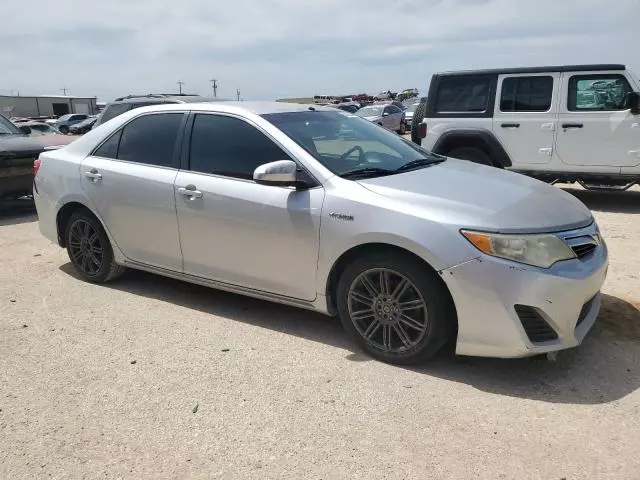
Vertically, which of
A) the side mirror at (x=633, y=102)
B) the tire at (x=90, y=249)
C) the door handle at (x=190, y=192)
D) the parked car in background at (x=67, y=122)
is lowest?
the parked car in background at (x=67, y=122)

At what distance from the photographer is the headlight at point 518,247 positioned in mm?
3135

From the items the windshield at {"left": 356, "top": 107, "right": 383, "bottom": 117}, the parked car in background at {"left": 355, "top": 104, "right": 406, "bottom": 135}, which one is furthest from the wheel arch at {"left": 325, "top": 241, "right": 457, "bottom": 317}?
the windshield at {"left": 356, "top": 107, "right": 383, "bottom": 117}

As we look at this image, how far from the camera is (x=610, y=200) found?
921 centimetres

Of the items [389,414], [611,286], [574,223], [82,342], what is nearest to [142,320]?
[82,342]

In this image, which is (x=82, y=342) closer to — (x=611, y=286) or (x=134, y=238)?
(x=134, y=238)

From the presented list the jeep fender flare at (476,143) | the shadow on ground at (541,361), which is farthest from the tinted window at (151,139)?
the jeep fender flare at (476,143)

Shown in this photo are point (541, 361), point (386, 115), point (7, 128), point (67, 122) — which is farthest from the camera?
point (67, 122)

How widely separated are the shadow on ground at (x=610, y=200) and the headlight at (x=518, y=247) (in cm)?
587

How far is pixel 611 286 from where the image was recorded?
4809 mm

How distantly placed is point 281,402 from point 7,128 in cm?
850

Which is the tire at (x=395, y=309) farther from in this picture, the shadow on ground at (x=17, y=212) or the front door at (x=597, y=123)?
the shadow on ground at (x=17, y=212)

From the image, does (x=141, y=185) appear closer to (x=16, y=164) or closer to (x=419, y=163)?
(x=419, y=163)

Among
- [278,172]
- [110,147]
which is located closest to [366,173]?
[278,172]

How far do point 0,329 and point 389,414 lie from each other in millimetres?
3035
